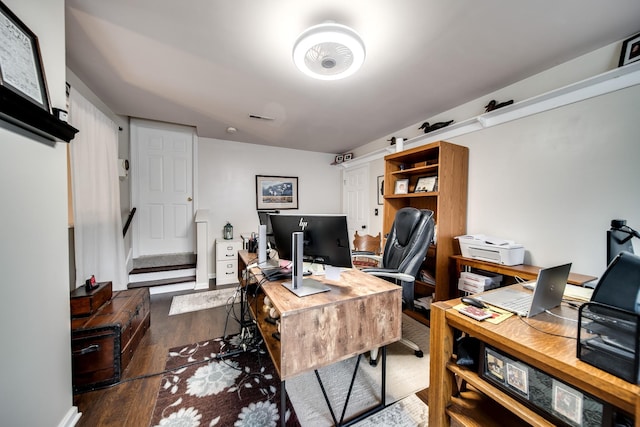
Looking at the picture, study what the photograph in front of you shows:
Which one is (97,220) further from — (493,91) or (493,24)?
(493,91)

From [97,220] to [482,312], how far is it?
340 centimetres

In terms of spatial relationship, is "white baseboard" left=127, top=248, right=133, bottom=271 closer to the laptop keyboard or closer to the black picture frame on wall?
the black picture frame on wall

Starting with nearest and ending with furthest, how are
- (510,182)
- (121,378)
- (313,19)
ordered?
1. (313,19)
2. (121,378)
3. (510,182)

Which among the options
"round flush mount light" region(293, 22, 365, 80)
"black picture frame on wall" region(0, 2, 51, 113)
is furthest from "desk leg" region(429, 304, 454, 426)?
"black picture frame on wall" region(0, 2, 51, 113)

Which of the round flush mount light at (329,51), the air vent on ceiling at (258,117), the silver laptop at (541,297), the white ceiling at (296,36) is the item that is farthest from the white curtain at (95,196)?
the silver laptop at (541,297)

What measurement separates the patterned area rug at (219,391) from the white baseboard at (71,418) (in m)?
0.38

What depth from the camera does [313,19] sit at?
1.45 m

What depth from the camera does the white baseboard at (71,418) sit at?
119 cm

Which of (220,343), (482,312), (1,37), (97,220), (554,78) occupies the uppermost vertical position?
(554,78)

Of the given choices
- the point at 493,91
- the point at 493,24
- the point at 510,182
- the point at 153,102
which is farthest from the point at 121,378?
the point at 493,91

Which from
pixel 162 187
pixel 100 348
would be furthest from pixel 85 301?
pixel 162 187

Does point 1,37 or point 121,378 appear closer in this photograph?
point 1,37

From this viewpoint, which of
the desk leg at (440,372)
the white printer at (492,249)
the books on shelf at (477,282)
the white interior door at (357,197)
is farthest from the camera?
the white interior door at (357,197)

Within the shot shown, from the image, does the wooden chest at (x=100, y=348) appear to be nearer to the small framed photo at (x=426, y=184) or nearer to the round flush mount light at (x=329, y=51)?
the round flush mount light at (x=329, y=51)
